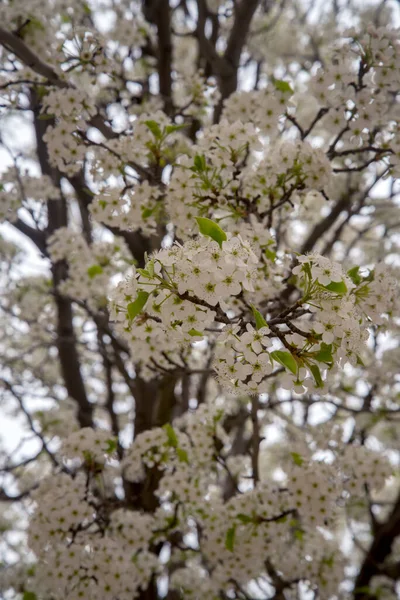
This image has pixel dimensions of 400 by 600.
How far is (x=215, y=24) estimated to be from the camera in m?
5.20

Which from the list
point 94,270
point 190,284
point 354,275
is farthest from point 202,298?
point 94,270

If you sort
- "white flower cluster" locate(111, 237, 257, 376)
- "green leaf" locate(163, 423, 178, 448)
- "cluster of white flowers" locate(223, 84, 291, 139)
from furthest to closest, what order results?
"green leaf" locate(163, 423, 178, 448) → "cluster of white flowers" locate(223, 84, 291, 139) → "white flower cluster" locate(111, 237, 257, 376)

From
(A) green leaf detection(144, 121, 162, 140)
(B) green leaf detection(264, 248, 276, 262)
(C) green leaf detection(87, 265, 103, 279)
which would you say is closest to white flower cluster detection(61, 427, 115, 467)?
(C) green leaf detection(87, 265, 103, 279)

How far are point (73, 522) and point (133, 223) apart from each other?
1.88m

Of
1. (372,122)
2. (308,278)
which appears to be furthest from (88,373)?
(308,278)

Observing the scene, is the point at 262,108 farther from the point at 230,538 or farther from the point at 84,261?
the point at 230,538

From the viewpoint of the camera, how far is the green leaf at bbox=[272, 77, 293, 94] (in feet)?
10.2

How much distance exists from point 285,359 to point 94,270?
2.64 metres

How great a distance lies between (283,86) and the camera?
313 centimetres

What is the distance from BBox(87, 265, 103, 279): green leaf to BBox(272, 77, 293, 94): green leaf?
74.6 inches

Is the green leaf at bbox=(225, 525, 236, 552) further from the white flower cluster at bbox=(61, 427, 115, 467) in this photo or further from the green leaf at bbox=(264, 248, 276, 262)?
the green leaf at bbox=(264, 248, 276, 262)

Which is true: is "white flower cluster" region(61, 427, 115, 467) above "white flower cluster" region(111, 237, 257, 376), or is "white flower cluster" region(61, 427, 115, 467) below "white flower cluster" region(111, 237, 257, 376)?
below

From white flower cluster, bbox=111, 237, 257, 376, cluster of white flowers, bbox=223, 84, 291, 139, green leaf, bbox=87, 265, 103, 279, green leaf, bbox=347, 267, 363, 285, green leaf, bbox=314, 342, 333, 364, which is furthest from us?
green leaf, bbox=87, 265, 103, 279

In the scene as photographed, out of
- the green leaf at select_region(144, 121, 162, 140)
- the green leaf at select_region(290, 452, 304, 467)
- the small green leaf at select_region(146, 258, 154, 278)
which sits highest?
the green leaf at select_region(144, 121, 162, 140)
